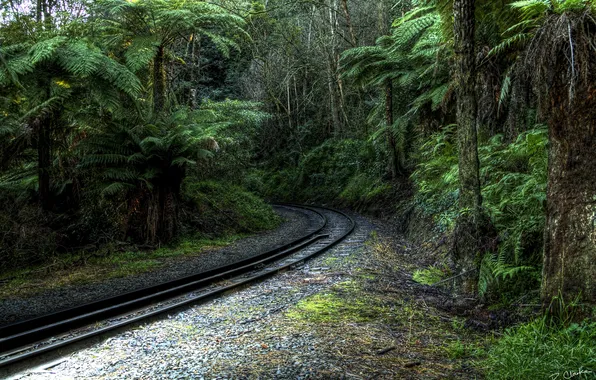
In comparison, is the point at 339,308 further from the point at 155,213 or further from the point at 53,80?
the point at 53,80

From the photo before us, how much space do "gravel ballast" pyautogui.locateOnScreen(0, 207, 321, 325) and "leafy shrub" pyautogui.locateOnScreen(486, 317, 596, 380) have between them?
480cm

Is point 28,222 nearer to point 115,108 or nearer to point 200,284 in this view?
point 115,108

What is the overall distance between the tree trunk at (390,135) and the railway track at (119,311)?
863 centimetres

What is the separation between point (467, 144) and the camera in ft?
17.3

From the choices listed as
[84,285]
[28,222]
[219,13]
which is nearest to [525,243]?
[84,285]

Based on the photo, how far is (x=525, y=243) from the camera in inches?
190

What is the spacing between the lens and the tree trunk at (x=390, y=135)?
15492 millimetres

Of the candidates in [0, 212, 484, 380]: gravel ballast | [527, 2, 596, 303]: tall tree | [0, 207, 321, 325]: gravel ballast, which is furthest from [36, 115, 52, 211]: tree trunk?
[527, 2, 596, 303]: tall tree

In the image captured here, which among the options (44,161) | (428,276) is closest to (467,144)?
(428,276)

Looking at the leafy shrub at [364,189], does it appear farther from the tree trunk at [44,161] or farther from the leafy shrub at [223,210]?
the tree trunk at [44,161]

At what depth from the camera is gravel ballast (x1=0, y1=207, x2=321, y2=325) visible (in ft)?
17.6

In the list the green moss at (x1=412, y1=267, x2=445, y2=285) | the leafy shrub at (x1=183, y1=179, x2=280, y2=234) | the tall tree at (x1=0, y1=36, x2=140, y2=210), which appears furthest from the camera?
the leafy shrub at (x1=183, y1=179, x2=280, y2=234)

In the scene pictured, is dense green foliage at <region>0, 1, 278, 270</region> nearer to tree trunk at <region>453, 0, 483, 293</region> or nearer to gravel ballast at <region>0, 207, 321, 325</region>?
gravel ballast at <region>0, 207, 321, 325</region>

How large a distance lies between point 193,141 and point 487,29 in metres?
6.19
